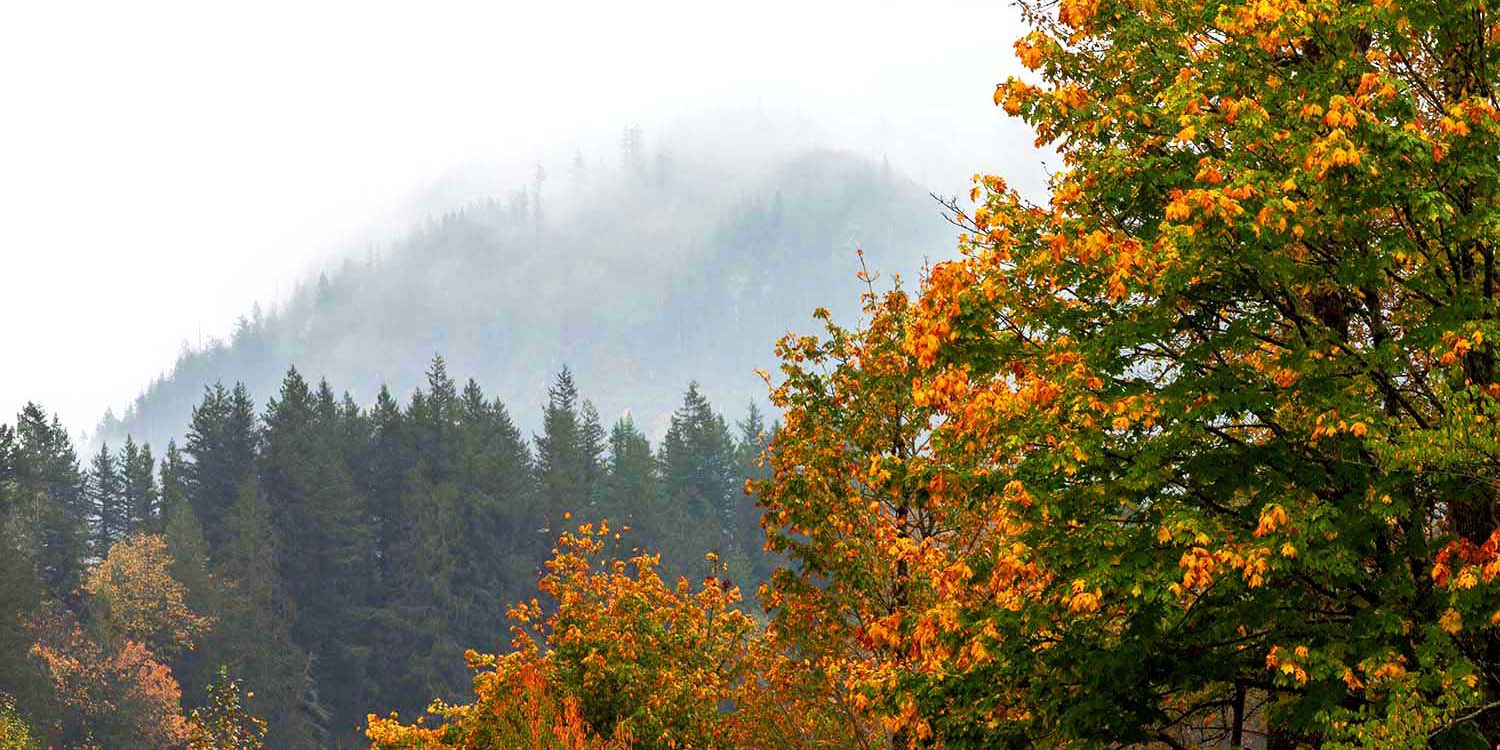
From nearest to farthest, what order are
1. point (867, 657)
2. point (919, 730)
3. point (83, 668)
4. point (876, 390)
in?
1. point (919, 730)
2. point (876, 390)
3. point (867, 657)
4. point (83, 668)

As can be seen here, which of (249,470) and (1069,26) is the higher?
(249,470)

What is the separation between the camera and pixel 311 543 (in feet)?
273

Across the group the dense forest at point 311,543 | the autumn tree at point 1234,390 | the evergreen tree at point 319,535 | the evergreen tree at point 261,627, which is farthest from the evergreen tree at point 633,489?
the autumn tree at point 1234,390

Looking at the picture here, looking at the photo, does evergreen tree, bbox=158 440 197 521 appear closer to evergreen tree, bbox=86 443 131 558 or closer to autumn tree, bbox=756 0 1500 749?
evergreen tree, bbox=86 443 131 558

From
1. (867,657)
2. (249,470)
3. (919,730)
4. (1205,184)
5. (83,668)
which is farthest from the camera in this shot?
(249,470)

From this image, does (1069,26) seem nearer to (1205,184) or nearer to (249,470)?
(1205,184)

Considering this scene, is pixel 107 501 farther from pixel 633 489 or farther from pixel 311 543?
pixel 633 489

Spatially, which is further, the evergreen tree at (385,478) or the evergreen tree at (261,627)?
the evergreen tree at (385,478)

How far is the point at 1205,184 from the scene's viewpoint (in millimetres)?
10055

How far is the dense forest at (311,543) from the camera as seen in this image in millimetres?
66125

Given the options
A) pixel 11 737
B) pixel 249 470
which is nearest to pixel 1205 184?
pixel 11 737

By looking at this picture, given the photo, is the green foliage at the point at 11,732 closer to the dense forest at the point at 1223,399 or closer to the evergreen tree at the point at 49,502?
the evergreen tree at the point at 49,502

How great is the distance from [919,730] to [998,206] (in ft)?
15.7

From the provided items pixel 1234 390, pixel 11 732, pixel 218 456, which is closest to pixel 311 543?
pixel 218 456
